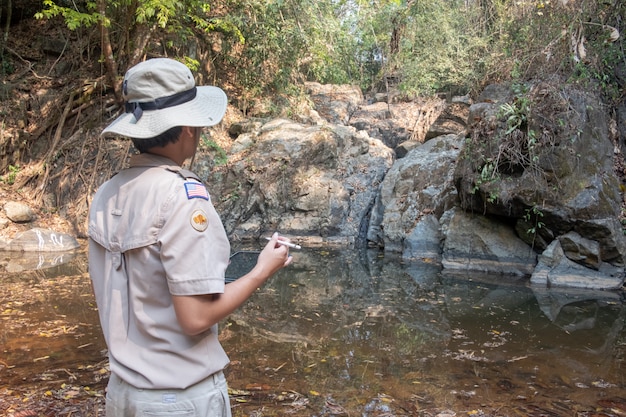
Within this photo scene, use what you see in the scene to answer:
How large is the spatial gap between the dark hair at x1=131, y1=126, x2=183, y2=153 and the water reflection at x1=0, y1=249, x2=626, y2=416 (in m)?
2.43

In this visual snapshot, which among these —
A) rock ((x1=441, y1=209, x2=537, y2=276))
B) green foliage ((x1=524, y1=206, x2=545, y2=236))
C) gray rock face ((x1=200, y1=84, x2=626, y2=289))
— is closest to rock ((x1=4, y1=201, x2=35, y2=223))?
gray rock face ((x1=200, y1=84, x2=626, y2=289))

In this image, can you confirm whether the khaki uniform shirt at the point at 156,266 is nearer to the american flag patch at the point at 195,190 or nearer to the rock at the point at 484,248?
the american flag patch at the point at 195,190

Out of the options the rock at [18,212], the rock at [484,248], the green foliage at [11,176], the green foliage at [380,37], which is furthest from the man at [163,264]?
the green foliage at [11,176]

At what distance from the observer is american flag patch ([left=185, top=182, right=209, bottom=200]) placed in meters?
1.21

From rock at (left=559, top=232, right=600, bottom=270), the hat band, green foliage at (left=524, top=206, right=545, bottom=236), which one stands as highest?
the hat band

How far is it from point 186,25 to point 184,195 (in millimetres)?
10943

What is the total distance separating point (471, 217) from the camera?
8.27 meters

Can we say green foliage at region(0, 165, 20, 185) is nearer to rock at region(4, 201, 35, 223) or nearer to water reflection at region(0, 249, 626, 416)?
rock at region(4, 201, 35, 223)

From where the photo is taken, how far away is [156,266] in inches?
48.0

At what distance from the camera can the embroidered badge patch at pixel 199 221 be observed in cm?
118

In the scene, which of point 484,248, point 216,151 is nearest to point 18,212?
point 216,151

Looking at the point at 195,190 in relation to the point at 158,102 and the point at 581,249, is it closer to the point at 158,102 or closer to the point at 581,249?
the point at 158,102

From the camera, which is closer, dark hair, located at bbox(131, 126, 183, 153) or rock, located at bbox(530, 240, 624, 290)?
dark hair, located at bbox(131, 126, 183, 153)

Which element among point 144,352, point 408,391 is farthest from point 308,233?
point 144,352
